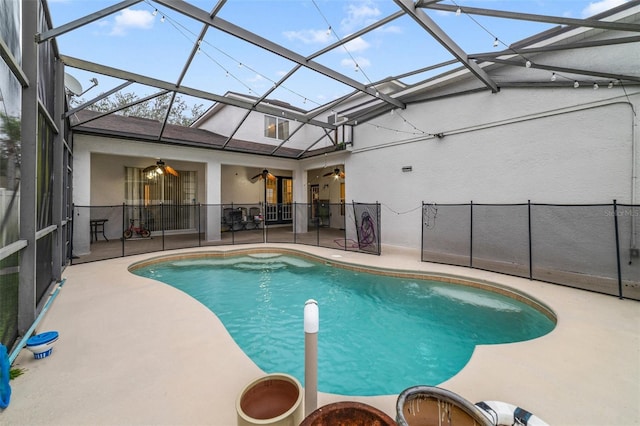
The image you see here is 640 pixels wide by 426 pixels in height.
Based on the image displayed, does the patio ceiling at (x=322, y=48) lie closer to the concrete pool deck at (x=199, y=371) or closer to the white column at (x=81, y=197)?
the white column at (x=81, y=197)

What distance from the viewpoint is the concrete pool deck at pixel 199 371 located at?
1.73 meters

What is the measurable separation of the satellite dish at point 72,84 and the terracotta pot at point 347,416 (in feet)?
23.4

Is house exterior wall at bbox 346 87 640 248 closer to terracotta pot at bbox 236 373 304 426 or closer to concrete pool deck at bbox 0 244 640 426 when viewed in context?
concrete pool deck at bbox 0 244 640 426

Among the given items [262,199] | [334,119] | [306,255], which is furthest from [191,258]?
[334,119]

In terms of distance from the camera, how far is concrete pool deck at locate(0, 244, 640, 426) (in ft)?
5.67

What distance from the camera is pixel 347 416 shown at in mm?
1310

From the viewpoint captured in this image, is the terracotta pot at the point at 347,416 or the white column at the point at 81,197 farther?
the white column at the point at 81,197

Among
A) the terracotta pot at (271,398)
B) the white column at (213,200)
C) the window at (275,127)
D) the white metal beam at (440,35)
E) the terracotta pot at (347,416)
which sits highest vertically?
the window at (275,127)

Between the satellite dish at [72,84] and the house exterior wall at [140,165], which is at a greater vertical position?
the satellite dish at [72,84]

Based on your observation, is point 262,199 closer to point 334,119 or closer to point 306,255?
point 334,119

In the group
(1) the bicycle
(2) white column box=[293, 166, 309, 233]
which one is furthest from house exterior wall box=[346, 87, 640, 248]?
(1) the bicycle

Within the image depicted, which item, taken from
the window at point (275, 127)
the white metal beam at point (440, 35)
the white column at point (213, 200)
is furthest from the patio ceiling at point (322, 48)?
the window at point (275, 127)

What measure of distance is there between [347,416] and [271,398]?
539mm

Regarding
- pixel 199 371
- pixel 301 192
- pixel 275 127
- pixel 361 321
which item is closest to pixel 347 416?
pixel 199 371
